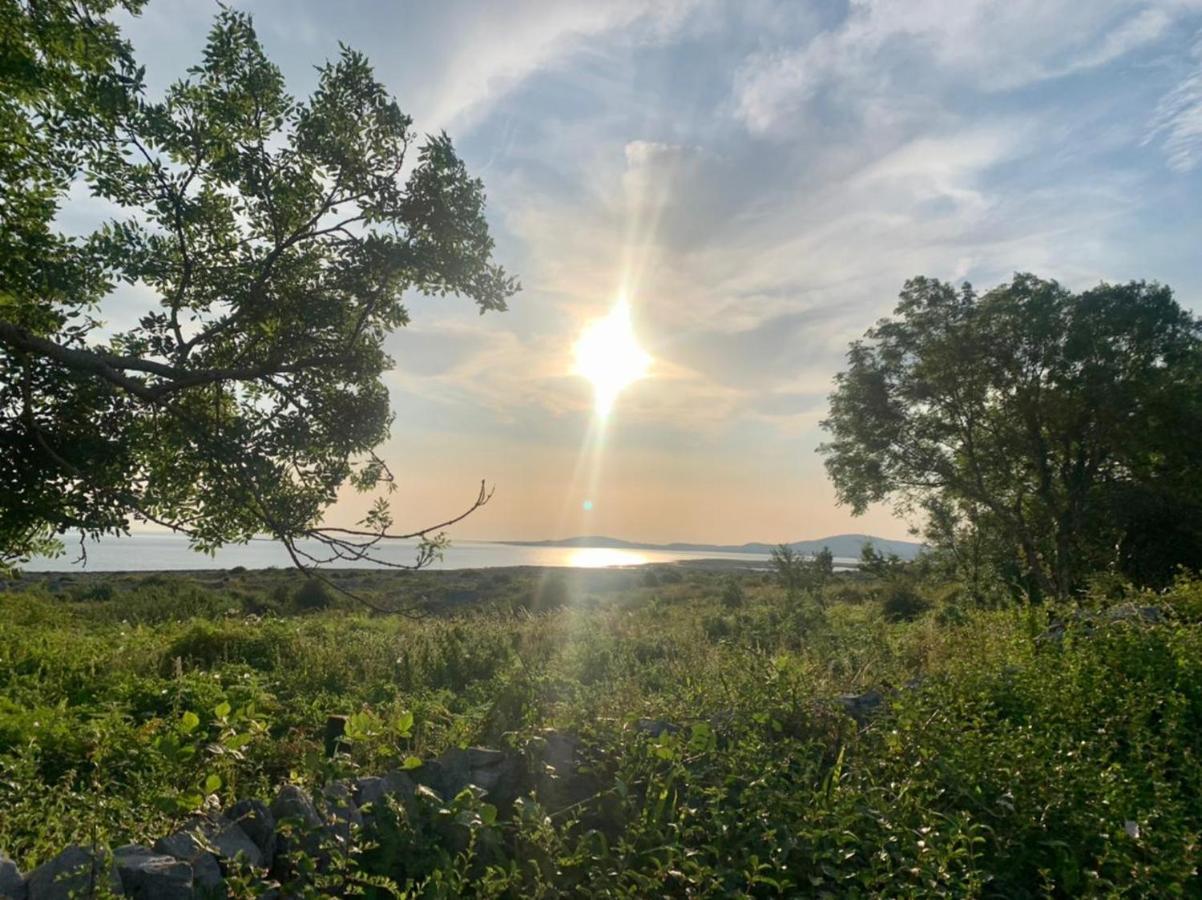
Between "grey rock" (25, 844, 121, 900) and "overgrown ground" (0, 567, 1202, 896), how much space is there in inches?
15.2

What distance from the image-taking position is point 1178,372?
20.8 metres

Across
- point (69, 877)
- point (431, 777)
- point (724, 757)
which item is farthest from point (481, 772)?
point (69, 877)

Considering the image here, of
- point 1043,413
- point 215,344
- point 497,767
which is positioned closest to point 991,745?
point 497,767

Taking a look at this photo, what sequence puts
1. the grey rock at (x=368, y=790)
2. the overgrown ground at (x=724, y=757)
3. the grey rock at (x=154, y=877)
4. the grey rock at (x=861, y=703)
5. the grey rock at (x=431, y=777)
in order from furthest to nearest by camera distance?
the grey rock at (x=861, y=703) → the grey rock at (x=431, y=777) → the grey rock at (x=368, y=790) → the overgrown ground at (x=724, y=757) → the grey rock at (x=154, y=877)

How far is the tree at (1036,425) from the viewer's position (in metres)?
21.2

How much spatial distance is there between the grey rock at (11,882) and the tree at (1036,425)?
2521 cm

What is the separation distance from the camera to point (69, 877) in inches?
120

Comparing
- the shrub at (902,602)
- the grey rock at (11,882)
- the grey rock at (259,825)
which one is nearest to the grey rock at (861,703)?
the grey rock at (259,825)

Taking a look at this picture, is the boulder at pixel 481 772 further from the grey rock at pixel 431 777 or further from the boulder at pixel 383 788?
the boulder at pixel 383 788

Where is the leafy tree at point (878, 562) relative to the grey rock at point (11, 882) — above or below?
above

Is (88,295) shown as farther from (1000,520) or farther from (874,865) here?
(1000,520)

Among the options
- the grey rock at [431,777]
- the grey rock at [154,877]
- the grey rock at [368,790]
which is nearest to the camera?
the grey rock at [154,877]

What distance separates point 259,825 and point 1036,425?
25488 mm

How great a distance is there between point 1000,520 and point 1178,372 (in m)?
6.92
